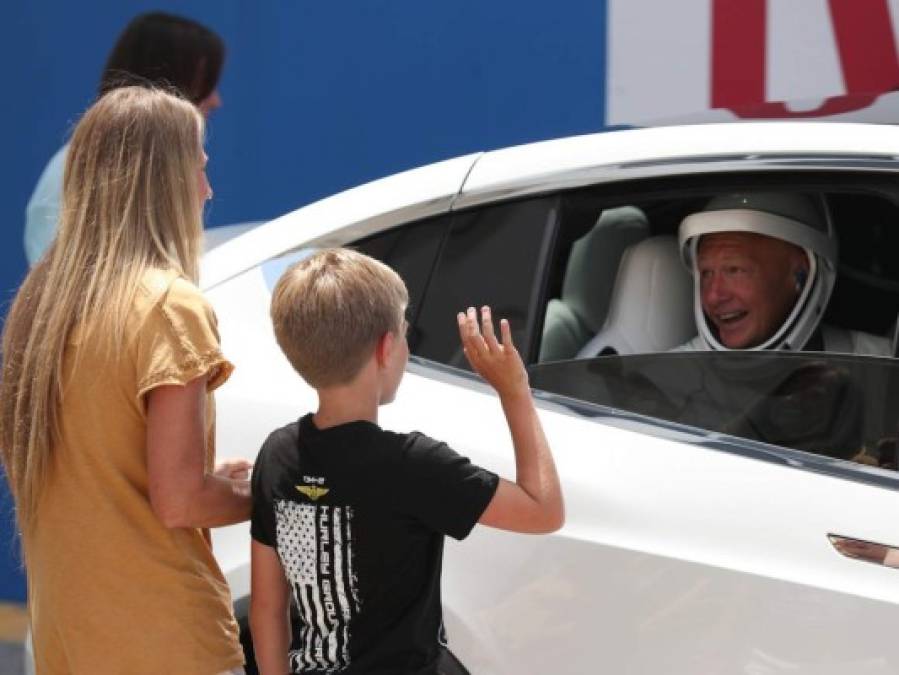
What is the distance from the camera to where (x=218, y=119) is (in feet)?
19.5

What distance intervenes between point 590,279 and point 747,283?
0.29 meters

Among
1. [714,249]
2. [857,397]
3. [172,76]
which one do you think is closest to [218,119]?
[172,76]

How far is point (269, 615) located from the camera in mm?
2514

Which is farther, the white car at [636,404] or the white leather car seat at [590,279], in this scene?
the white leather car seat at [590,279]

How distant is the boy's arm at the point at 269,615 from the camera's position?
2.50 metres

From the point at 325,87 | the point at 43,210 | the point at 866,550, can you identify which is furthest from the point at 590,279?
the point at 325,87

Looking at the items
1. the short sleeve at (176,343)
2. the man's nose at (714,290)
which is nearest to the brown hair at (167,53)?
the man's nose at (714,290)

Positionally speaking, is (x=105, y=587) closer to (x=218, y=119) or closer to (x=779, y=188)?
(x=779, y=188)

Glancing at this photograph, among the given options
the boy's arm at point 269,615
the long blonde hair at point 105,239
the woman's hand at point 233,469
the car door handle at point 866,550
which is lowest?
the boy's arm at point 269,615

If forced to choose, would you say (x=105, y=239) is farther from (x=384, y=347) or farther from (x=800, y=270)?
(x=800, y=270)

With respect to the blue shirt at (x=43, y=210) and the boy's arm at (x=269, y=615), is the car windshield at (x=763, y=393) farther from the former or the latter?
the blue shirt at (x=43, y=210)

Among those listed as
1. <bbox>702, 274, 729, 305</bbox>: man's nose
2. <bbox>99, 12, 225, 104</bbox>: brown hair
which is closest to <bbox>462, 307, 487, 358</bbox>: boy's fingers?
<bbox>702, 274, 729, 305</bbox>: man's nose

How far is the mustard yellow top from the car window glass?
0.67 metres

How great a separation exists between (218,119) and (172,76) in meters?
1.80
